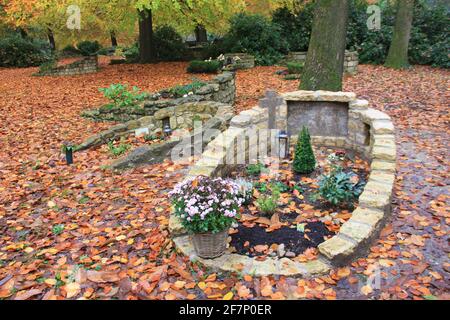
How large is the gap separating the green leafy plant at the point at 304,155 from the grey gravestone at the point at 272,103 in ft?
4.01

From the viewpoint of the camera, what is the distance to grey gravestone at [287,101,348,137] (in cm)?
691

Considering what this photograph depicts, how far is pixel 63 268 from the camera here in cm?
391

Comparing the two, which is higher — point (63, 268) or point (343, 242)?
point (343, 242)

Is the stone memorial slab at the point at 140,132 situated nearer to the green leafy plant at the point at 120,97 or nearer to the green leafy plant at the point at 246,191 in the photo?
the green leafy plant at the point at 120,97

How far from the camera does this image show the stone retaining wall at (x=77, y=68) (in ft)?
54.8

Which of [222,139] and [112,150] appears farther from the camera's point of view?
[112,150]

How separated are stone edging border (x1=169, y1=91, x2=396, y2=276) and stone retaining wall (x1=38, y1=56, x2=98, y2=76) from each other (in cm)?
1280

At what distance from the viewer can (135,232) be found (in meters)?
4.56

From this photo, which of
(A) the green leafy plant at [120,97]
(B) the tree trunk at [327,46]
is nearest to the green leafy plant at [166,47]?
(A) the green leafy plant at [120,97]

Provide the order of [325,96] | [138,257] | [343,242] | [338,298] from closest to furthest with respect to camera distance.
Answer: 1. [338,298]
2. [343,242]
3. [138,257]
4. [325,96]

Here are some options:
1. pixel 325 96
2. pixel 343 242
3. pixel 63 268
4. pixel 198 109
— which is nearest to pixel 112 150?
pixel 198 109

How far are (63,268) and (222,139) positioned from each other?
119 inches
